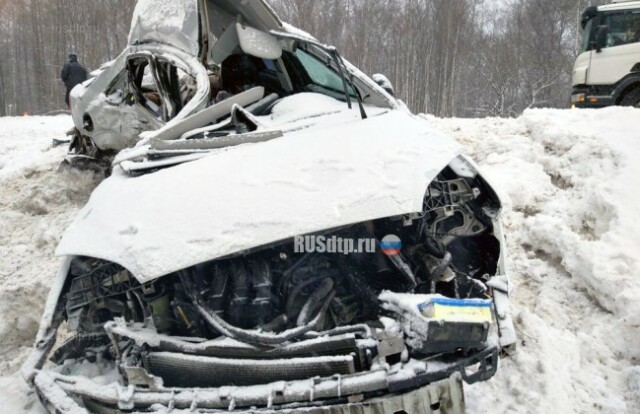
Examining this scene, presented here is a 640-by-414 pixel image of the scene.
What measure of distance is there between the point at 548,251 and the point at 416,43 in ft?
79.1

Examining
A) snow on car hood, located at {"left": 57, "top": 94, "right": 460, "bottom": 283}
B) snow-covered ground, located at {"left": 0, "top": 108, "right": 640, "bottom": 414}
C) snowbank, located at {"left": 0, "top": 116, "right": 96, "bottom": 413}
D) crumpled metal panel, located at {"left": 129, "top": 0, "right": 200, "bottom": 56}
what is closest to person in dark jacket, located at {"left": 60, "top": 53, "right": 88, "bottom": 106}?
snowbank, located at {"left": 0, "top": 116, "right": 96, "bottom": 413}

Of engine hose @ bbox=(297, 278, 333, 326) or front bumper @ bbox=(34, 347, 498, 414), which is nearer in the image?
front bumper @ bbox=(34, 347, 498, 414)

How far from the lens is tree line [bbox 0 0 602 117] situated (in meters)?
24.8

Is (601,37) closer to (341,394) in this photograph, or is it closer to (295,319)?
(295,319)

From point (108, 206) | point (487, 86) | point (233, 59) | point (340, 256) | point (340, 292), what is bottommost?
point (487, 86)

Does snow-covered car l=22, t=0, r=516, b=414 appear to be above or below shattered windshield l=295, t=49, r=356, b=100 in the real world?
below

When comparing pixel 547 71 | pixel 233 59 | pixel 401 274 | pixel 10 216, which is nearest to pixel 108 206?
pixel 401 274

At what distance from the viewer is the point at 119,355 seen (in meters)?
2.33

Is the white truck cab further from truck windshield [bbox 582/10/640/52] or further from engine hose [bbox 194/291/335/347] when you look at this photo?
engine hose [bbox 194/291/335/347]

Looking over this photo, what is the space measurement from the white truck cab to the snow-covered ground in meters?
4.44

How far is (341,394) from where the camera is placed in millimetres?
1994

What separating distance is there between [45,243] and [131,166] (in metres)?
2.68

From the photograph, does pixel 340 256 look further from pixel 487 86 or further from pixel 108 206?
pixel 487 86

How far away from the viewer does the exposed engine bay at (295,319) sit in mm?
2080
